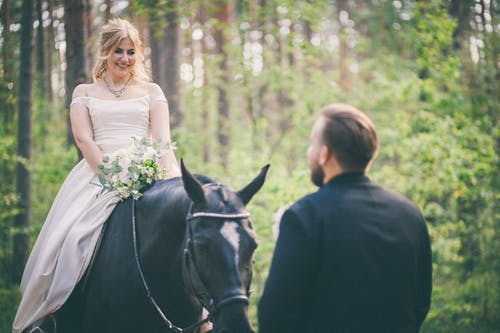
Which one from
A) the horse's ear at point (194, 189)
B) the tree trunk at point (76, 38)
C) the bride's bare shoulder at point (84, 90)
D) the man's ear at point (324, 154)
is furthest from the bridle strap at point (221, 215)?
the tree trunk at point (76, 38)

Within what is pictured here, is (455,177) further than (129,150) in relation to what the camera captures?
Yes

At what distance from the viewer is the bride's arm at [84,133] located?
4.46 m

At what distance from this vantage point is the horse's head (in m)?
2.85

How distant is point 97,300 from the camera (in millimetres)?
3906

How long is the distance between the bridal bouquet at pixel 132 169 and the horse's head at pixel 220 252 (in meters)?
0.95

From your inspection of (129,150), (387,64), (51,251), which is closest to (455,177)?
(129,150)

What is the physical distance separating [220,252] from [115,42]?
8.46 ft

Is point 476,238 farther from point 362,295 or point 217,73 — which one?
point 362,295

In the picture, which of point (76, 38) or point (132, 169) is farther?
point (76, 38)

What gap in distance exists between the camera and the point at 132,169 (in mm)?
4070

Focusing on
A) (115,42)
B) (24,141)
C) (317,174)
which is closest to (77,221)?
(115,42)

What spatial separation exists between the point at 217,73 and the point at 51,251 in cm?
883

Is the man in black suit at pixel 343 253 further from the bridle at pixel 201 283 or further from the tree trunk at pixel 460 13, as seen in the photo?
the tree trunk at pixel 460 13

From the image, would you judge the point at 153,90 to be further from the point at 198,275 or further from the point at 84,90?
the point at 198,275
